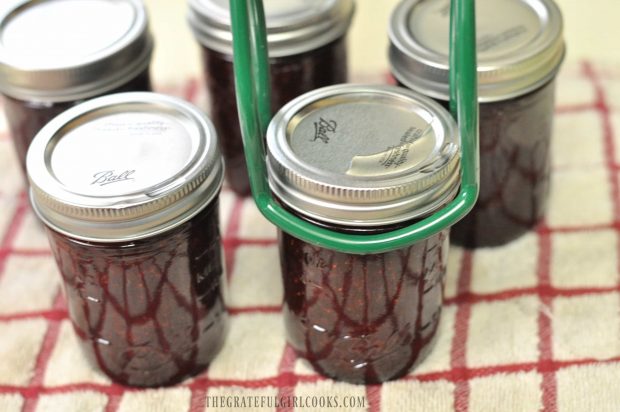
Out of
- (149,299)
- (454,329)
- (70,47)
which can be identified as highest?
(70,47)

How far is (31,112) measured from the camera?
0.98 m

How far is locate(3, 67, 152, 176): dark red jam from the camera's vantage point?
0.97 meters

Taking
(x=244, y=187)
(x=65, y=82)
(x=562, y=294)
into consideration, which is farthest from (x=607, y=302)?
(x=65, y=82)

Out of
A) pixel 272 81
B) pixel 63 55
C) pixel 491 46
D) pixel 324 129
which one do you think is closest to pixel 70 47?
pixel 63 55

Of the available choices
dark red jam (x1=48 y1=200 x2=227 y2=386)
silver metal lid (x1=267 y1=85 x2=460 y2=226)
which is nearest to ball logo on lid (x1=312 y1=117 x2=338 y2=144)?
silver metal lid (x1=267 y1=85 x2=460 y2=226)

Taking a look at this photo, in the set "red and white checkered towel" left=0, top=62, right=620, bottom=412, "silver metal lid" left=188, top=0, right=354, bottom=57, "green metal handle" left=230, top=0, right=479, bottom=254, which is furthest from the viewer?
"silver metal lid" left=188, top=0, right=354, bottom=57

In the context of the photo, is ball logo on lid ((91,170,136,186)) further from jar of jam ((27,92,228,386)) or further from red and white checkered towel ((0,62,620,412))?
red and white checkered towel ((0,62,620,412))

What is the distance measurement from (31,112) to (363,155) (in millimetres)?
370

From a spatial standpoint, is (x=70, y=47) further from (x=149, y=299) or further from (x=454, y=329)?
(x=454, y=329)

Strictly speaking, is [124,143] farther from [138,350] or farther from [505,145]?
[505,145]

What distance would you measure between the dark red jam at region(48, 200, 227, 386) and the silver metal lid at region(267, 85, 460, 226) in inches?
3.6

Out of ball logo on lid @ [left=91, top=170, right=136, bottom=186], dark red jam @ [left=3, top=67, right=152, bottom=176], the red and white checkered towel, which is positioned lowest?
the red and white checkered towel

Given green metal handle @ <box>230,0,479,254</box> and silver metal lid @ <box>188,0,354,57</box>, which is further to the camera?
silver metal lid @ <box>188,0,354,57</box>

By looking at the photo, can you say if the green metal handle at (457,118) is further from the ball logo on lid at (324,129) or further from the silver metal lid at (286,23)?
the silver metal lid at (286,23)
